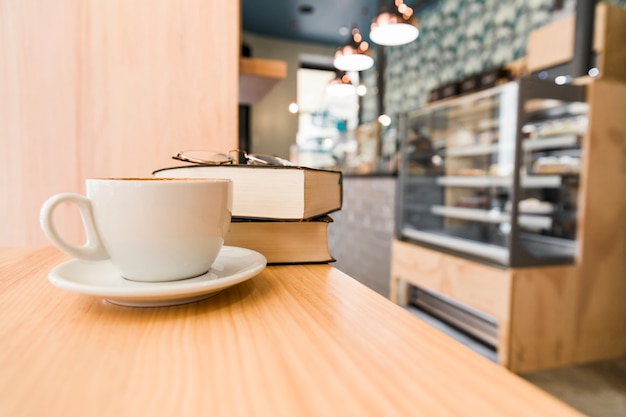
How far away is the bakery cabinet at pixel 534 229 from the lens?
167 centimetres

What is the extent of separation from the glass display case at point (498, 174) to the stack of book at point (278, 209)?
1438 millimetres

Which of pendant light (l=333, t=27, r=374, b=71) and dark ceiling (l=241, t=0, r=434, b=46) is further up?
dark ceiling (l=241, t=0, r=434, b=46)

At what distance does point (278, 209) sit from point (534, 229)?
2124mm

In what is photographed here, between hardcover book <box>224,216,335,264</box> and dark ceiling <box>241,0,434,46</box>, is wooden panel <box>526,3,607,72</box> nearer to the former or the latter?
dark ceiling <box>241,0,434,46</box>

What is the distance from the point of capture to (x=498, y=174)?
2.08 metres

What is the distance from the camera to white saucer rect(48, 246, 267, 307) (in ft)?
0.91

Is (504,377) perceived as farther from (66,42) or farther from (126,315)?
(66,42)

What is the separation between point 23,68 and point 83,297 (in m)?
0.58

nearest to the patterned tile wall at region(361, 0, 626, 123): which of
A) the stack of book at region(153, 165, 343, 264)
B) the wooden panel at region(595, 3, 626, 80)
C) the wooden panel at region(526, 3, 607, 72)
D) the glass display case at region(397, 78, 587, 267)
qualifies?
the wooden panel at region(526, 3, 607, 72)

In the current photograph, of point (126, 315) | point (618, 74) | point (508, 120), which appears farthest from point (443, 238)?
point (126, 315)

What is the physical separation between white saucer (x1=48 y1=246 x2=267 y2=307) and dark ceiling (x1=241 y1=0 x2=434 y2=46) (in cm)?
458

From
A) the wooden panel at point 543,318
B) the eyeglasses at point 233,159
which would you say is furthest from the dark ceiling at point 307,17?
the eyeglasses at point 233,159

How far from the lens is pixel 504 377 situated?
20 centimetres

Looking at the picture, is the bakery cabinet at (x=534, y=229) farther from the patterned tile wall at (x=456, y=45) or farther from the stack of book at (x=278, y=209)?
the stack of book at (x=278, y=209)
